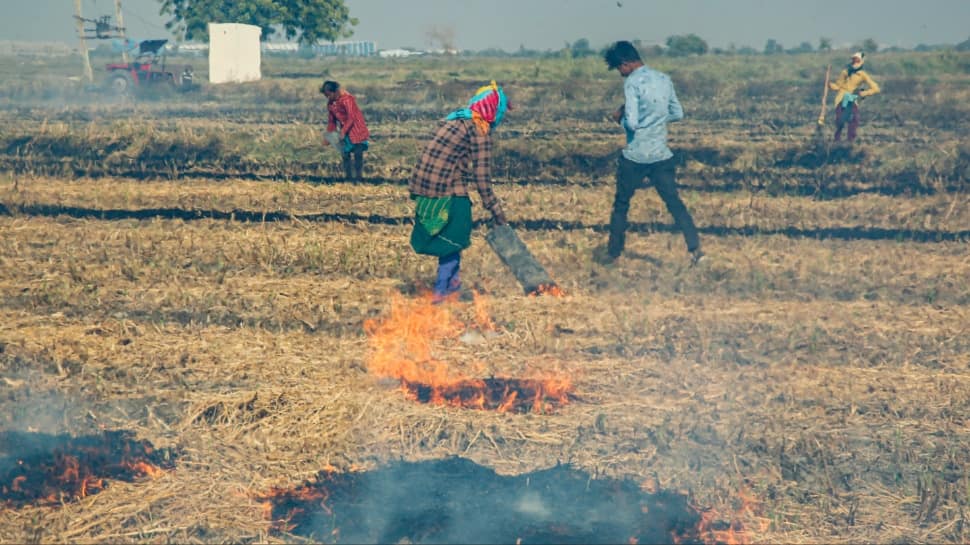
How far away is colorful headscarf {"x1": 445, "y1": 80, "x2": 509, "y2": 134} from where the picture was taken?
6422mm

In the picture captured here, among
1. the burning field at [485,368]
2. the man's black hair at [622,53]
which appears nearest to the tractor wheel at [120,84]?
the burning field at [485,368]

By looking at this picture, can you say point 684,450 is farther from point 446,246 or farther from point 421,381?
point 446,246

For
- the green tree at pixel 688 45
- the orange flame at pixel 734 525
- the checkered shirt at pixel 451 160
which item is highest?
the green tree at pixel 688 45

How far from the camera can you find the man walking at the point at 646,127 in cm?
784

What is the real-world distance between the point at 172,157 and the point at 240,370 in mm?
9676

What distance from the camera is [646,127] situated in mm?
7898

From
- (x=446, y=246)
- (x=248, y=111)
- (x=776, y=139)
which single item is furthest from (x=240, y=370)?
(x=248, y=111)

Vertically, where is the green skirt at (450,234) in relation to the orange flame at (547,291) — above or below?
above

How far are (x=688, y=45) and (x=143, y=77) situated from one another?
46192 millimetres

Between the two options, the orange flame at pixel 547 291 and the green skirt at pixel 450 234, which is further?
the orange flame at pixel 547 291

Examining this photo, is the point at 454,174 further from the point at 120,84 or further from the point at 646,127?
the point at 120,84

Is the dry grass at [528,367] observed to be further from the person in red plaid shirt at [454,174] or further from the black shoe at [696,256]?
the person in red plaid shirt at [454,174]

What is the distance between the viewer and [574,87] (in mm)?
26516

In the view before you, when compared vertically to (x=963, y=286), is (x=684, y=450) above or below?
below
